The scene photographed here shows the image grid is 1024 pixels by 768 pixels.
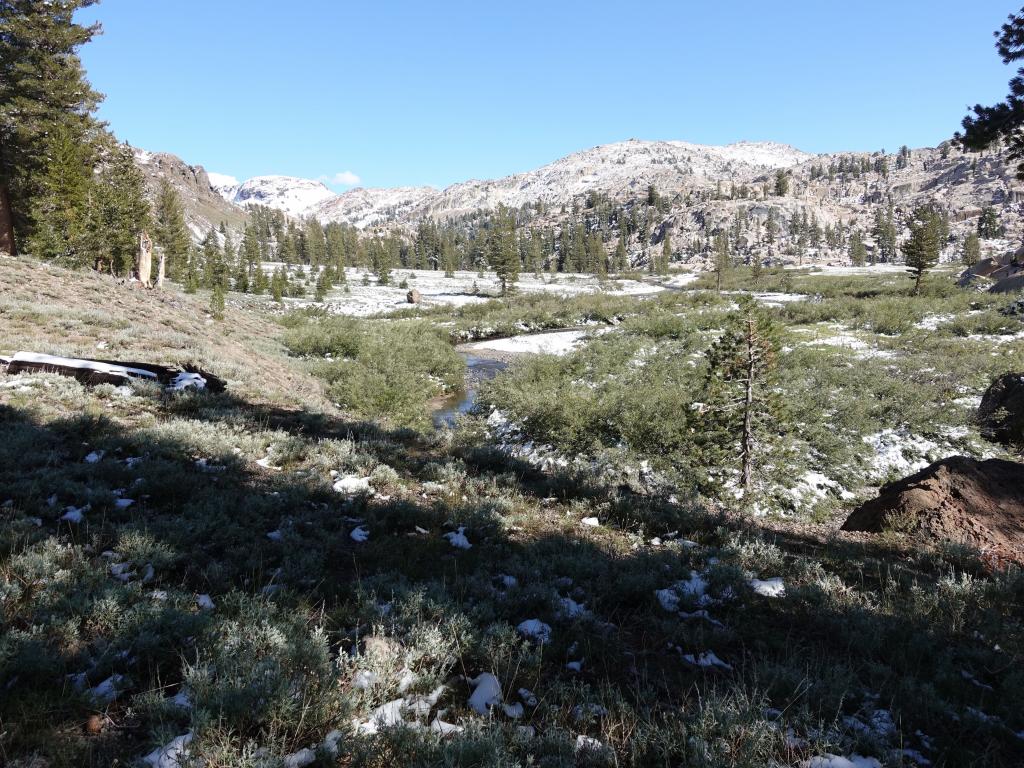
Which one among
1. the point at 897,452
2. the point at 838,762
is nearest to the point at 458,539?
the point at 838,762

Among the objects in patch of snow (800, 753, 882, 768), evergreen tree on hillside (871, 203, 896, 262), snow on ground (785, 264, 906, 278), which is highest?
evergreen tree on hillside (871, 203, 896, 262)

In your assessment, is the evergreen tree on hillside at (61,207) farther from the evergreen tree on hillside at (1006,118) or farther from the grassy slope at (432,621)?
the evergreen tree on hillside at (1006,118)

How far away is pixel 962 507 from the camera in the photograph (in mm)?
7598

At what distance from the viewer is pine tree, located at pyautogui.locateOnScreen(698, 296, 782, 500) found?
43.6ft

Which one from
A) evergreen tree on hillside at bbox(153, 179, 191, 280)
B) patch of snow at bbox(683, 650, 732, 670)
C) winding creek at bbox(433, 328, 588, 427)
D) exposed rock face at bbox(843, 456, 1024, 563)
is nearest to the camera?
patch of snow at bbox(683, 650, 732, 670)

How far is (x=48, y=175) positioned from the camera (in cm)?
2972

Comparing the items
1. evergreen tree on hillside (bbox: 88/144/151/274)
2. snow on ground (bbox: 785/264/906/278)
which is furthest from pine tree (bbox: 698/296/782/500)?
snow on ground (bbox: 785/264/906/278)

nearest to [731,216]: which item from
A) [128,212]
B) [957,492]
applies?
[128,212]

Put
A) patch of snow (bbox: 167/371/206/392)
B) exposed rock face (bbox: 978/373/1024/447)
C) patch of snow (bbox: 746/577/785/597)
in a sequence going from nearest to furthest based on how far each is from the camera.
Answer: patch of snow (bbox: 746/577/785/597)
patch of snow (bbox: 167/371/206/392)
exposed rock face (bbox: 978/373/1024/447)

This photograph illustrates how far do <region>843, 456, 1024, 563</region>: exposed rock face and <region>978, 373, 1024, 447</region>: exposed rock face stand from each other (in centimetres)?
1101

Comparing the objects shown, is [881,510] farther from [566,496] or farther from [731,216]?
[731,216]

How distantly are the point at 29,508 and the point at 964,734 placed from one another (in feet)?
26.2

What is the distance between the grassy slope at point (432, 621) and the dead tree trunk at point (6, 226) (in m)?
30.9

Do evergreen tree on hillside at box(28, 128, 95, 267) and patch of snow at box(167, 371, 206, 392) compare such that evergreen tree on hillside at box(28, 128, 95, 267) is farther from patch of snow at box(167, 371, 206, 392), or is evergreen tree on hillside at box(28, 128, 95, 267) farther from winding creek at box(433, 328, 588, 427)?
patch of snow at box(167, 371, 206, 392)
